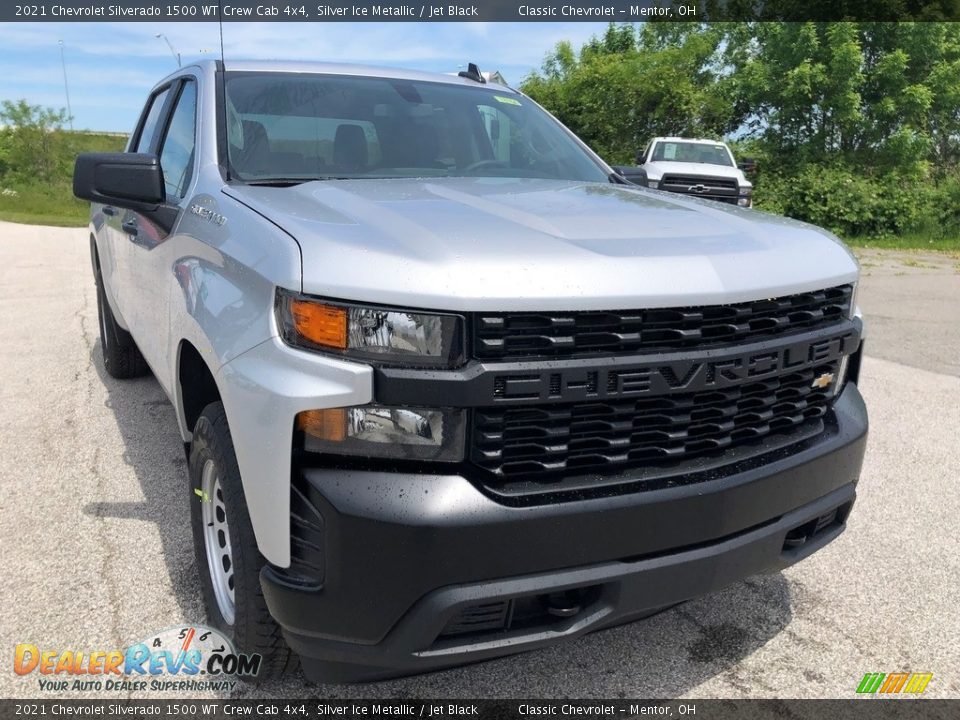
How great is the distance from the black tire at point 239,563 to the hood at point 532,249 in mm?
602

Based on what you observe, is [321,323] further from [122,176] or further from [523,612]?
[122,176]

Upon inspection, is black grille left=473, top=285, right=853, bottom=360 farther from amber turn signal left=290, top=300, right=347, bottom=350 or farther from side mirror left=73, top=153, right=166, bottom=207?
side mirror left=73, top=153, right=166, bottom=207

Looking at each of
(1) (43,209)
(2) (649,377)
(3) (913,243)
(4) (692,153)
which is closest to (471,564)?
(2) (649,377)

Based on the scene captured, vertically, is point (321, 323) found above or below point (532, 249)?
below

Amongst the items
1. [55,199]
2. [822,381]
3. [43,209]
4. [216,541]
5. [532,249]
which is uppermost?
[532,249]

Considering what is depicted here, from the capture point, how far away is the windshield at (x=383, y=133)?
2.94 m

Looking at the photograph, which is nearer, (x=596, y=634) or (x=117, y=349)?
(x=596, y=634)

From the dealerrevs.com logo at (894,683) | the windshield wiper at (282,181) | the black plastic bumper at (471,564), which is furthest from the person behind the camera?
the windshield wiper at (282,181)

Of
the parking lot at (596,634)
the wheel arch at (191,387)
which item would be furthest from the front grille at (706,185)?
the wheel arch at (191,387)

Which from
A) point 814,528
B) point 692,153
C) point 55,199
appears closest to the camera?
point 814,528

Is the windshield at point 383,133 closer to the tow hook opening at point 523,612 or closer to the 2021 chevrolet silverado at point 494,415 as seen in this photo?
the 2021 chevrolet silverado at point 494,415

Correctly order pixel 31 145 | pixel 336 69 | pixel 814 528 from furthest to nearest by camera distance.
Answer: pixel 31 145, pixel 336 69, pixel 814 528

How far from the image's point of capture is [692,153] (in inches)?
A: 674

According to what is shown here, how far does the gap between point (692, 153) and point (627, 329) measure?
53.6 feet
